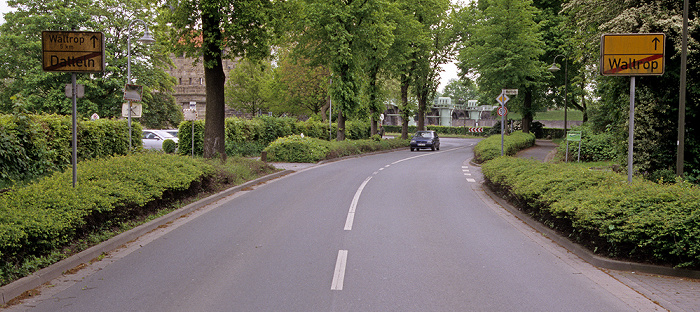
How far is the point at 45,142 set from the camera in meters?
14.0

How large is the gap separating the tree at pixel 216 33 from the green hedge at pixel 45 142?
13.6 feet

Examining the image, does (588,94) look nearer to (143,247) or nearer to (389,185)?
(389,185)

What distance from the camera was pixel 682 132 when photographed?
11469mm

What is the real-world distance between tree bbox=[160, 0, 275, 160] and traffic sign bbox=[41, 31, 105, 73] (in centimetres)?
594

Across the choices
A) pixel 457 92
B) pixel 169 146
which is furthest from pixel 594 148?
pixel 457 92

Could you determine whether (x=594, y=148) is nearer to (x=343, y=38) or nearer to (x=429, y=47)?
(x=343, y=38)

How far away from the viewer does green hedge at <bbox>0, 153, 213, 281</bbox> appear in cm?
592

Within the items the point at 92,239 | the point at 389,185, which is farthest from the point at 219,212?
the point at 389,185

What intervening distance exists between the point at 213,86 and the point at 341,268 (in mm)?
11285

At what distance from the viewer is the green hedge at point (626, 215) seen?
→ 249 inches

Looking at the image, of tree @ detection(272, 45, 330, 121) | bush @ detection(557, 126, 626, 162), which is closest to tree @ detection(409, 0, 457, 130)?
tree @ detection(272, 45, 330, 121)

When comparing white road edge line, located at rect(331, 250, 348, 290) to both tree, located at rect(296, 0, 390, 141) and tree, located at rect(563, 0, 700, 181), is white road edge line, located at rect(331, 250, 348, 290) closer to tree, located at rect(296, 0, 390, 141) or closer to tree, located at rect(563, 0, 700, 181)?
tree, located at rect(563, 0, 700, 181)

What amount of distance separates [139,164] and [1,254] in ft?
18.7

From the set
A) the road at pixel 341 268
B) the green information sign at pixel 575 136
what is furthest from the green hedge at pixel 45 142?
the green information sign at pixel 575 136
